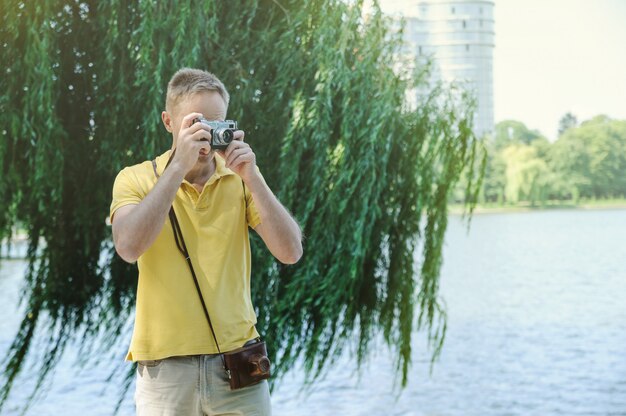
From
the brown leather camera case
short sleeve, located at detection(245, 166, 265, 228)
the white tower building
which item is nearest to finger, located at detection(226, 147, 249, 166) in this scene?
short sleeve, located at detection(245, 166, 265, 228)

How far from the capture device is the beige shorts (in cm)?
144

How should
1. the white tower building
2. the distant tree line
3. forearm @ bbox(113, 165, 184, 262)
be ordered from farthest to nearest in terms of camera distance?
the white tower building, the distant tree line, forearm @ bbox(113, 165, 184, 262)

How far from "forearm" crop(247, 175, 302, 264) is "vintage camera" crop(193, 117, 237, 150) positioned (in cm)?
→ 8

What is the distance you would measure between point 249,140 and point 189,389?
2676 mm

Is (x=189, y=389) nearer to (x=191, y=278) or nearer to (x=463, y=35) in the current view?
(x=191, y=278)

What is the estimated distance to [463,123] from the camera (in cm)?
450

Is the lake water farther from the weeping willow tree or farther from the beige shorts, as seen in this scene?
the beige shorts

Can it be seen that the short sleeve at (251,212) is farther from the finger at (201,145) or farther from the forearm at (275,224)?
the finger at (201,145)

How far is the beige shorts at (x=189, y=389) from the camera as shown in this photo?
144cm

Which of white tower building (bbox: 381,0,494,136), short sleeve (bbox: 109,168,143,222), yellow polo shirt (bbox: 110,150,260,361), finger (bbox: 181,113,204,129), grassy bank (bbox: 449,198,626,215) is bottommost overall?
grassy bank (bbox: 449,198,626,215)

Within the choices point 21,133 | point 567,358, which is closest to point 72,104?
point 21,133

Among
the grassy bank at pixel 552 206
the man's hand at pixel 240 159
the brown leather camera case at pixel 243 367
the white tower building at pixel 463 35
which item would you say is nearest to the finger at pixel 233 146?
the man's hand at pixel 240 159

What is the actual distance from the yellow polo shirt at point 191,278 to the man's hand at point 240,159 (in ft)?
0.25

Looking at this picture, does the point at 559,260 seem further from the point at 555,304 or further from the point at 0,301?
the point at 0,301
